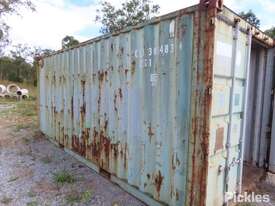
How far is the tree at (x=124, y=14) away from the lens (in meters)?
17.2

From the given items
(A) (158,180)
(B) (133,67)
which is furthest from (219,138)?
(B) (133,67)

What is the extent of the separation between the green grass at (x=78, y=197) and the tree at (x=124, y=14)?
49.0 ft

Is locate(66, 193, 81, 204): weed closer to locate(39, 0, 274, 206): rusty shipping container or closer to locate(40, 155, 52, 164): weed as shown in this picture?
locate(39, 0, 274, 206): rusty shipping container

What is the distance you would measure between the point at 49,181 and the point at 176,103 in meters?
2.73

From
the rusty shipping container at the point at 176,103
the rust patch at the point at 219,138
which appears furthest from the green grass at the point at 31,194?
the rust patch at the point at 219,138

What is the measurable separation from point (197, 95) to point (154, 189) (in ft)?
4.69

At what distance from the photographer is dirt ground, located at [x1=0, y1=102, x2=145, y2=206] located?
131 inches

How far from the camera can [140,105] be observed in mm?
3211

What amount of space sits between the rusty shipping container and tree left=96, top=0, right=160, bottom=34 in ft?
46.3

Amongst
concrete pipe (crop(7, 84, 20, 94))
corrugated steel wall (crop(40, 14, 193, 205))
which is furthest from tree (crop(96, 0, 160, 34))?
corrugated steel wall (crop(40, 14, 193, 205))

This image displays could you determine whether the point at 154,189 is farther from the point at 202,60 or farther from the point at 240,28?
the point at 240,28

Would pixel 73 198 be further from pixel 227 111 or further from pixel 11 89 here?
pixel 11 89

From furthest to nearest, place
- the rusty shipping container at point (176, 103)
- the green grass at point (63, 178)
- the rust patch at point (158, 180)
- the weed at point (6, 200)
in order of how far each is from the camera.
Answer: the green grass at point (63, 178), the weed at point (6, 200), the rust patch at point (158, 180), the rusty shipping container at point (176, 103)

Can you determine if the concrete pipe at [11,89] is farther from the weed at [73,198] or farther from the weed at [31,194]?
the weed at [73,198]
